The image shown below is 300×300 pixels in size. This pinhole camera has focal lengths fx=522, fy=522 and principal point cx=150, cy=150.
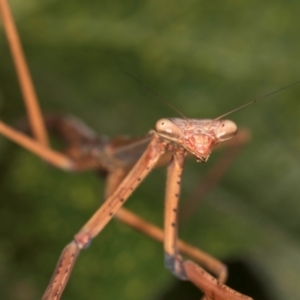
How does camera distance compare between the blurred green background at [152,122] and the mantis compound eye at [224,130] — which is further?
the blurred green background at [152,122]

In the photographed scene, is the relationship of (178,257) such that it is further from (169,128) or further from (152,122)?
(152,122)

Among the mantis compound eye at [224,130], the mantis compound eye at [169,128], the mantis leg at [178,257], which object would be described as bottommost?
the mantis leg at [178,257]

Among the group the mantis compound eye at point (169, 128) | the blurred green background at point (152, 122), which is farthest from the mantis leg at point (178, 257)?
the blurred green background at point (152, 122)

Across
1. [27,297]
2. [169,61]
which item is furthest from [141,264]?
[169,61]

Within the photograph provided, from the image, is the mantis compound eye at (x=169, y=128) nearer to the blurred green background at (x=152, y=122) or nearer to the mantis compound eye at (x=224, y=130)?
the mantis compound eye at (x=224, y=130)

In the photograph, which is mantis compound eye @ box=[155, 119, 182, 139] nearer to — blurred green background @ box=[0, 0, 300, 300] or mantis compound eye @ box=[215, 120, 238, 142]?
mantis compound eye @ box=[215, 120, 238, 142]

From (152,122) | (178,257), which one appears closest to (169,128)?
(178,257)

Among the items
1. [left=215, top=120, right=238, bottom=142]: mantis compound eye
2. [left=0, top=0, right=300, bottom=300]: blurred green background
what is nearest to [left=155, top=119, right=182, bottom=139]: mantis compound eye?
[left=215, top=120, right=238, bottom=142]: mantis compound eye

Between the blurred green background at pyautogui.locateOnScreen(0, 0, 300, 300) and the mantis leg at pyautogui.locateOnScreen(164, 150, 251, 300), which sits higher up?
the blurred green background at pyautogui.locateOnScreen(0, 0, 300, 300)
